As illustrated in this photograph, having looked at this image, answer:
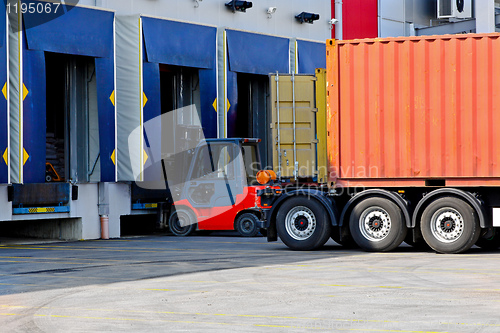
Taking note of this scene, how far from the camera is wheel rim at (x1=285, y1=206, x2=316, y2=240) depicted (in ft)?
46.4

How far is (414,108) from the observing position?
1343 cm

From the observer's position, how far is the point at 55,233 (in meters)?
19.0

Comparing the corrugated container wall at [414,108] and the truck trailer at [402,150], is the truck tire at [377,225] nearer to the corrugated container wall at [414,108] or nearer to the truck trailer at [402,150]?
the truck trailer at [402,150]

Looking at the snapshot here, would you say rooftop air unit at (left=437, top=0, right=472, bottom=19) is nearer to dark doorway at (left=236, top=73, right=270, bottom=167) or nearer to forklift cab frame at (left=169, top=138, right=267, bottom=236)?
dark doorway at (left=236, top=73, right=270, bottom=167)

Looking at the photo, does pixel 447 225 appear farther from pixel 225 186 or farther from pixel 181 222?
pixel 181 222

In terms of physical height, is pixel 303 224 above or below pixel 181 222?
above

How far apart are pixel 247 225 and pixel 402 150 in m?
5.76

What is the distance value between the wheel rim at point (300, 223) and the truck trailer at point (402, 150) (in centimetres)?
2

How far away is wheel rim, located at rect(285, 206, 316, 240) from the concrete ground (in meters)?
0.42

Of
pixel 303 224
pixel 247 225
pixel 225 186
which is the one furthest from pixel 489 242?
pixel 225 186

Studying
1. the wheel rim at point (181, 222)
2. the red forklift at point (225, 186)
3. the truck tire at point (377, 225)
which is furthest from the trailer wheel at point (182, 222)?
the truck tire at point (377, 225)

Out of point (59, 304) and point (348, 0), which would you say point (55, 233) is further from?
point (348, 0)

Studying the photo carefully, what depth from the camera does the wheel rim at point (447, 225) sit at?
13.0m

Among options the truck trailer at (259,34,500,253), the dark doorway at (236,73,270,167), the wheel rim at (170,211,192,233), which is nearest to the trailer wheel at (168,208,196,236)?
the wheel rim at (170,211,192,233)
